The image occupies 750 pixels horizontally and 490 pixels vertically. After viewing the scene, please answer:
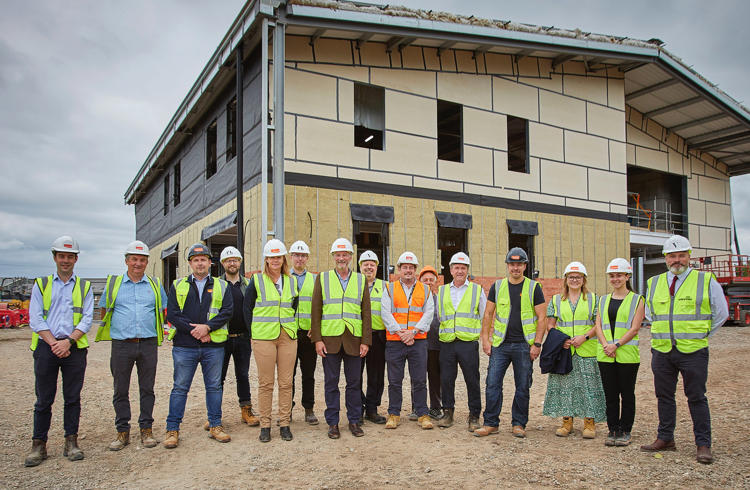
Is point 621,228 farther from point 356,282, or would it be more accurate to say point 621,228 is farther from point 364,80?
point 356,282

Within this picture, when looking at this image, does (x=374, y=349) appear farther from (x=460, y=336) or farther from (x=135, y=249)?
(x=135, y=249)

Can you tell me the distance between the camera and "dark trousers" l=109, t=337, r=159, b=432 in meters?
5.43

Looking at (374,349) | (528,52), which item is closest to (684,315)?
(374,349)

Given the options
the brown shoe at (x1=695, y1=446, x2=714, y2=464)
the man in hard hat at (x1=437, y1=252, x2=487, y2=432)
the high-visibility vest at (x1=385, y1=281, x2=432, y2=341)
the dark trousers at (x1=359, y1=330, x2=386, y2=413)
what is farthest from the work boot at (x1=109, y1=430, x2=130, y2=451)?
the brown shoe at (x1=695, y1=446, x2=714, y2=464)

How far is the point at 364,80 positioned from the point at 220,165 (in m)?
4.88

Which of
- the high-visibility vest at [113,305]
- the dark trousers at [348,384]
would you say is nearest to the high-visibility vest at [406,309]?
the dark trousers at [348,384]

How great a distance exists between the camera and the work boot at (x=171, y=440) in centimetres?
534

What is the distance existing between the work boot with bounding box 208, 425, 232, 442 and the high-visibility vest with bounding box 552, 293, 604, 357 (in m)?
3.59

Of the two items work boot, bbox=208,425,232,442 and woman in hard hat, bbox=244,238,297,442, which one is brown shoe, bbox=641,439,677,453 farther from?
work boot, bbox=208,425,232,442

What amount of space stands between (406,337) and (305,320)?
1.12 metres

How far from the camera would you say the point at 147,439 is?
5406mm

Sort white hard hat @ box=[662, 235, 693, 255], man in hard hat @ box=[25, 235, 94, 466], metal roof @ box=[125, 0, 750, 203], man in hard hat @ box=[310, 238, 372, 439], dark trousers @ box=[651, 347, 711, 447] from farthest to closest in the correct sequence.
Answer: metal roof @ box=[125, 0, 750, 203]
man in hard hat @ box=[310, 238, 372, 439]
white hard hat @ box=[662, 235, 693, 255]
man in hard hat @ box=[25, 235, 94, 466]
dark trousers @ box=[651, 347, 711, 447]

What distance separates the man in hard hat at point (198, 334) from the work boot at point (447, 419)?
7.41ft

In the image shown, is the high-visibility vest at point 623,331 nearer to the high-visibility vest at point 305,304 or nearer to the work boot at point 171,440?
the high-visibility vest at point 305,304
